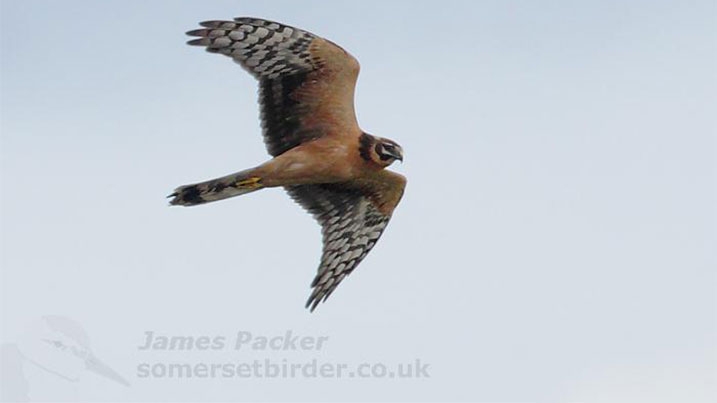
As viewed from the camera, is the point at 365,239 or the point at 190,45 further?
the point at 365,239

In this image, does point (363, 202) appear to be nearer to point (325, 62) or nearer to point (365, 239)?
point (365, 239)

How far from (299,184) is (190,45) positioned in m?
2.10

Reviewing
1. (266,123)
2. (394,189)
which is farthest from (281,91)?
(394,189)

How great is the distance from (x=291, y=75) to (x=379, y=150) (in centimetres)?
134

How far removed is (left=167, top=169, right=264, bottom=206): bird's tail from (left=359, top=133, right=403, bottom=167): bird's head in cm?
122

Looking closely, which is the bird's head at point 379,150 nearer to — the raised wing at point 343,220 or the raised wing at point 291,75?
the raised wing at point 291,75

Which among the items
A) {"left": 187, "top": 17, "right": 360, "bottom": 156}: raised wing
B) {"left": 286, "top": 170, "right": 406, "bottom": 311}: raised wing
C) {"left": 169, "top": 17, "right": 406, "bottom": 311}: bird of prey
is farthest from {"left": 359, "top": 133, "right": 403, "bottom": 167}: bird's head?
{"left": 286, "top": 170, "right": 406, "bottom": 311}: raised wing

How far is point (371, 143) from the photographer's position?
837 inches

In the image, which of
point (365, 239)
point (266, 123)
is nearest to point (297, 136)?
point (266, 123)

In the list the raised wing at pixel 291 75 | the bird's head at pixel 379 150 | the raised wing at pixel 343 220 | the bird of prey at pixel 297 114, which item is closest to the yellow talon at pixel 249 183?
the bird of prey at pixel 297 114

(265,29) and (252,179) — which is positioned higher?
(265,29)

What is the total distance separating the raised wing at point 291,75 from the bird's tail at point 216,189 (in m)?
0.81

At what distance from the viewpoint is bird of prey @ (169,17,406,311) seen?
21.2m

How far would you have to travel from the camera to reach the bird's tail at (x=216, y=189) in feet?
69.1
